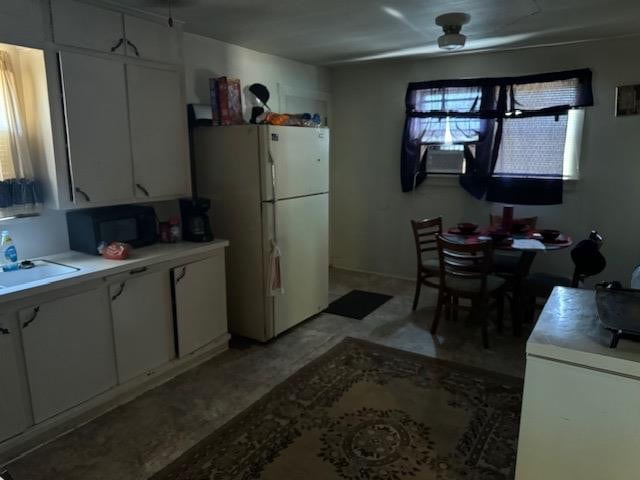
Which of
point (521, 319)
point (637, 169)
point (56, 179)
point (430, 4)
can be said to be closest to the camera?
point (56, 179)

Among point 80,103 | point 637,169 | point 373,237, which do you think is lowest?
point 373,237

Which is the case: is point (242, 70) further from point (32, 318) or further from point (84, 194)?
point (32, 318)

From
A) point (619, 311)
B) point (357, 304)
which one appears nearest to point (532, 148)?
point (357, 304)

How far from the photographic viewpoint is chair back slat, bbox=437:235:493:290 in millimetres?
3107

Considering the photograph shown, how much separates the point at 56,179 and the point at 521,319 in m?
3.36

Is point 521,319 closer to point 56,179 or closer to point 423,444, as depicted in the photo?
point 423,444

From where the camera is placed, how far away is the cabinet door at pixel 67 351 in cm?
217

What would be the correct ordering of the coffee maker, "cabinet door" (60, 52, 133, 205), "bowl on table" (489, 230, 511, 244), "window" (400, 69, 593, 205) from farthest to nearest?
"window" (400, 69, 593, 205) < "bowl on table" (489, 230, 511, 244) < the coffee maker < "cabinet door" (60, 52, 133, 205)

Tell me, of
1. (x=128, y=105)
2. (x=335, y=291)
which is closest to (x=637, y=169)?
(x=335, y=291)

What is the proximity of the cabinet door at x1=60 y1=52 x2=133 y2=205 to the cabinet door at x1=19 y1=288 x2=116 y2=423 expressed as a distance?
0.64 meters

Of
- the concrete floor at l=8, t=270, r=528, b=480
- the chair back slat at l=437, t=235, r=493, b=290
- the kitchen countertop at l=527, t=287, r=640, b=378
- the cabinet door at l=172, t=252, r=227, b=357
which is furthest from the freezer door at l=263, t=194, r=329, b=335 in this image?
the kitchen countertop at l=527, t=287, r=640, b=378

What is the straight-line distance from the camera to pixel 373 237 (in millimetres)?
5172

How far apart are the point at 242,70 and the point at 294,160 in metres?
1.13

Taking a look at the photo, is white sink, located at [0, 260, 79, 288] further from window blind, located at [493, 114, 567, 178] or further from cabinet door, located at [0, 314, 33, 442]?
window blind, located at [493, 114, 567, 178]
